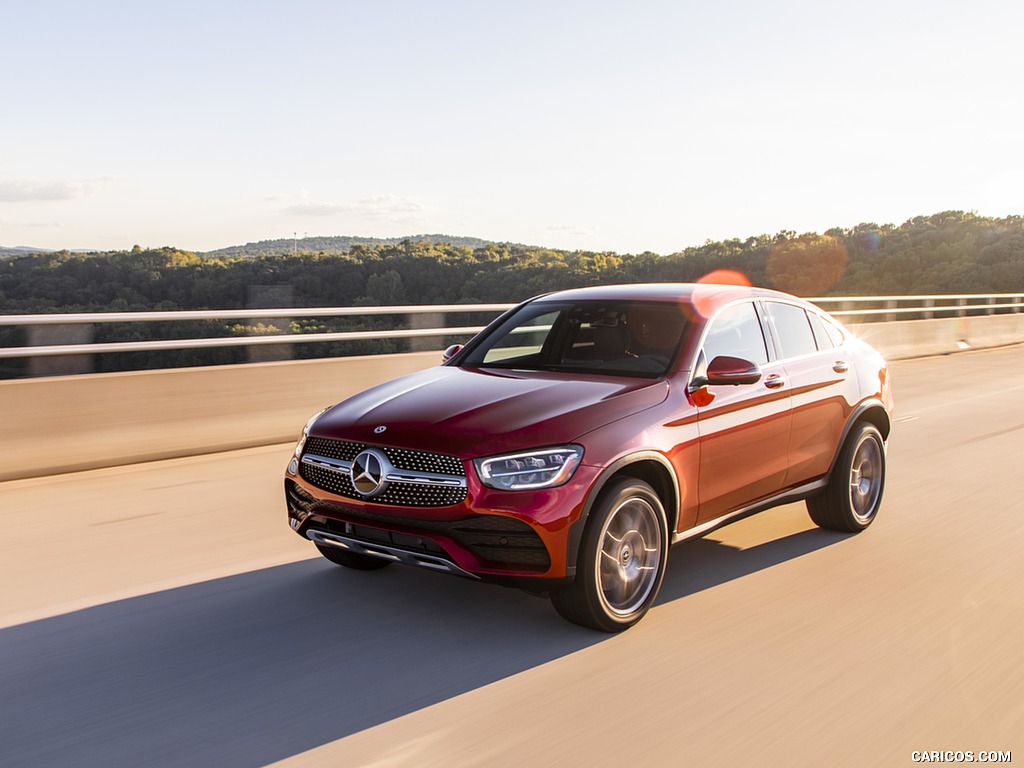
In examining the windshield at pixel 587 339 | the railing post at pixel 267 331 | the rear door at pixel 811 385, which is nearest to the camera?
the windshield at pixel 587 339

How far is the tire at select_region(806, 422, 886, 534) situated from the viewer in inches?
263

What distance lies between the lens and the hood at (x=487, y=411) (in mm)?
4688

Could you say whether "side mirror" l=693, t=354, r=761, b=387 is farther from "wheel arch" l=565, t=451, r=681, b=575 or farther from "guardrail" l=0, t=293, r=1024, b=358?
"guardrail" l=0, t=293, r=1024, b=358

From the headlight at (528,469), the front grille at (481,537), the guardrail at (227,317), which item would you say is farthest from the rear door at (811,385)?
the guardrail at (227,317)

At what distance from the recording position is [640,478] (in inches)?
199

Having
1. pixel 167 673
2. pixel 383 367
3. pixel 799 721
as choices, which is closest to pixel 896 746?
pixel 799 721

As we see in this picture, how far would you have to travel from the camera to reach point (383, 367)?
11820 mm

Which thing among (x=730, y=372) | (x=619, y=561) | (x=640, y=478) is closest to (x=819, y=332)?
(x=730, y=372)

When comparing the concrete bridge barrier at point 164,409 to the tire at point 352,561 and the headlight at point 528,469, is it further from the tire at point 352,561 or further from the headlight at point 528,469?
the headlight at point 528,469

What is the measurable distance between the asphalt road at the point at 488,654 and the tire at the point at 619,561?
0.13 metres

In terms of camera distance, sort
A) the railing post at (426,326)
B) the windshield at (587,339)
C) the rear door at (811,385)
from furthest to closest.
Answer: the railing post at (426,326)
the rear door at (811,385)
the windshield at (587,339)

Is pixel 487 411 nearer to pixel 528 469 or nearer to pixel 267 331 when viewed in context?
pixel 528 469

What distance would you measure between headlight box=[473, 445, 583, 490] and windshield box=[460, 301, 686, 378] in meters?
1.01

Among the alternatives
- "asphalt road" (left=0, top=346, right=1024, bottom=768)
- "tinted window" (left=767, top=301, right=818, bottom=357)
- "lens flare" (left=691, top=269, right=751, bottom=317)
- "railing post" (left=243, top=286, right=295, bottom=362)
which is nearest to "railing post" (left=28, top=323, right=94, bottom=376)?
"railing post" (left=243, top=286, right=295, bottom=362)
